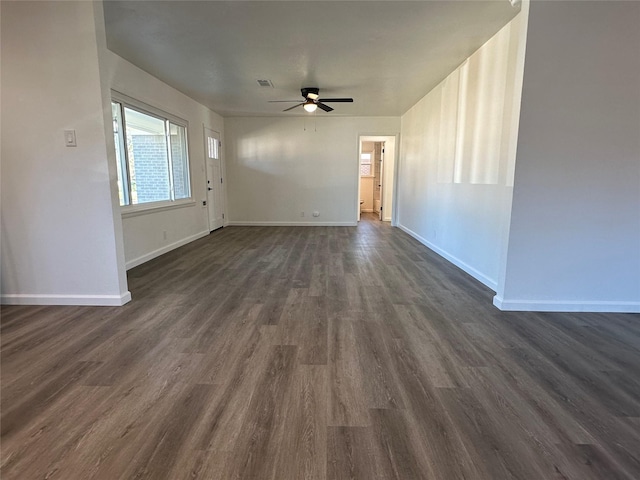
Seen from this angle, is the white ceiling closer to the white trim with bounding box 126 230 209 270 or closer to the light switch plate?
the light switch plate

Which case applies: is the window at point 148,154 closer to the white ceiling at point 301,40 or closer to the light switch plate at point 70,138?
the white ceiling at point 301,40

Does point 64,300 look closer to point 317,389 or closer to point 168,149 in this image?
point 317,389

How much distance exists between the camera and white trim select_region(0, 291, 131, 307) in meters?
2.79

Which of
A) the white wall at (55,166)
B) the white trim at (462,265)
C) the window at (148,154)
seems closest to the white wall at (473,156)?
the white trim at (462,265)

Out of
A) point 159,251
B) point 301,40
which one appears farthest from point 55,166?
point 301,40

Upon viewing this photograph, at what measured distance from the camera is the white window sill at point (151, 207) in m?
3.96

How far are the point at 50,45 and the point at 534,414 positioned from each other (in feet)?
13.1

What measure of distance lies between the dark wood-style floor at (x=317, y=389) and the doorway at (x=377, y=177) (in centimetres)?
548

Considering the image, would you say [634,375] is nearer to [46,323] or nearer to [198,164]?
[46,323]

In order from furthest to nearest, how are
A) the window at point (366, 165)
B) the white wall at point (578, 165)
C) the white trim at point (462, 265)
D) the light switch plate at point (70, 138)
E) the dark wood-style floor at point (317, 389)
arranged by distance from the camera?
the window at point (366, 165) → the white trim at point (462, 265) → the light switch plate at point (70, 138) → the white wall at point (578, 165) → the dark wood-style floor at point (317, 389)

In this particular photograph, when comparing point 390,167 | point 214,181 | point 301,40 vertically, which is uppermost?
point 301,40

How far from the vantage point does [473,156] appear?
367 centimetres

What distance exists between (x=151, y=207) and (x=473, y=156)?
421 cm

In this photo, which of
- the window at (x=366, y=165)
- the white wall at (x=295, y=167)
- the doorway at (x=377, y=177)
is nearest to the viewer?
the white wall at (x=295, y=167)
